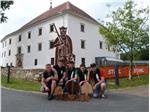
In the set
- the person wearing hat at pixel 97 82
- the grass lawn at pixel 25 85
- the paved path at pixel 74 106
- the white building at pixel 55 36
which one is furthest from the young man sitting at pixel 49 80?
the white building at pixel 55 36

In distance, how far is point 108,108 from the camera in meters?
9.69

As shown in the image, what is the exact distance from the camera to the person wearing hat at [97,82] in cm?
1223

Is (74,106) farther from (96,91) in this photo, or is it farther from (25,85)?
(25,85)

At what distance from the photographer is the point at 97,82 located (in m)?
12.6

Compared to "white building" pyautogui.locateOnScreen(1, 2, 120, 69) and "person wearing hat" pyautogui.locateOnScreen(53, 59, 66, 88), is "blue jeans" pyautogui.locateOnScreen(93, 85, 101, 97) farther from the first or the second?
"white building" pyautogui.locateOnScreen(1, 2, 120, 69)

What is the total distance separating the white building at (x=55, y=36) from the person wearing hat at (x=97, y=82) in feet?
97.9

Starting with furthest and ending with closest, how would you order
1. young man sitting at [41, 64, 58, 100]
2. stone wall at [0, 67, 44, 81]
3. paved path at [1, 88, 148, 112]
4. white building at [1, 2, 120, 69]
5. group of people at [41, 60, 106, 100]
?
white building at [1, 2, 120, 69] → stone wall at [0, 67, 44, 81] → group of people at [41, 60, 106, 100] → young man sitting at [41, 64, 58, 100] → paved path at [1, 88, 148, 112]

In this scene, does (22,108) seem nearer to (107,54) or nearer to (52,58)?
(52,58)

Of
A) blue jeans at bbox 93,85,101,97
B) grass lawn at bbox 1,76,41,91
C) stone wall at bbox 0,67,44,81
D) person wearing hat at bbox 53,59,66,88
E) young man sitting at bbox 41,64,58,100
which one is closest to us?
young man sitting at bbox 41,64,58,100

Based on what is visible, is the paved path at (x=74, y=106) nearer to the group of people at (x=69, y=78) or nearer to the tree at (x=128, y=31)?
the group of people at (x=69, y=78)

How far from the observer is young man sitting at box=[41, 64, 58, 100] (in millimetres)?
11578

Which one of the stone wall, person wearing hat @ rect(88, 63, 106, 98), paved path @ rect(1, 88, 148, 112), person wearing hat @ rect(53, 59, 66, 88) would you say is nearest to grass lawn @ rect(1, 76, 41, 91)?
the stone wall

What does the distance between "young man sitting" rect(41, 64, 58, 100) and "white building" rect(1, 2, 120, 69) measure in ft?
101

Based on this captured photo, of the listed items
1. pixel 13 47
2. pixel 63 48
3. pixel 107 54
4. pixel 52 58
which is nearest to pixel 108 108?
pixel 63 48
